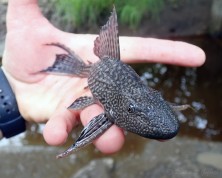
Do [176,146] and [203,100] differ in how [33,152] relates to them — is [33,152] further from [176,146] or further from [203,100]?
[203,100]

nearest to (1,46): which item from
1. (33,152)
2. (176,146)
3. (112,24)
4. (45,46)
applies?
(33,152)

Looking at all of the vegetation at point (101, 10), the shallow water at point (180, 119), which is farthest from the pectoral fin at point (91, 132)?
the vegetation at point (101, 10)

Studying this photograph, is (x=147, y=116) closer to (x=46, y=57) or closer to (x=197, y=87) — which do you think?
(x=46, y=57)

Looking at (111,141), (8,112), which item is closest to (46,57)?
(8,112)

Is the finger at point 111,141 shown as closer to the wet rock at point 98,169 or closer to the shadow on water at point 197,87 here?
the wet rock at point 98,169

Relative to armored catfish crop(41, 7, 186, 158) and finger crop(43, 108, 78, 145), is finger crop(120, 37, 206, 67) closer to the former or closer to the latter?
armored catfish crop(41, 7, 186, 158)

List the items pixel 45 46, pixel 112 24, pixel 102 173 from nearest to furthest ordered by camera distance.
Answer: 1. pixel 112 24
2. pixel 45 46
3. pixel 102 173
